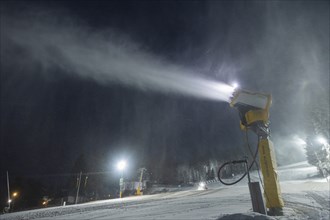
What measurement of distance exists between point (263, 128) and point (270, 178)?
1.34m

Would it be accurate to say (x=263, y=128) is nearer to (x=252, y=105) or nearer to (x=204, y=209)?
(x=252, y=105)

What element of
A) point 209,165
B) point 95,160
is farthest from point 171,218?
point 209,165

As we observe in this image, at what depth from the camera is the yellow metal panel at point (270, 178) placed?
586 centimetres

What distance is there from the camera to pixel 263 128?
249 inches

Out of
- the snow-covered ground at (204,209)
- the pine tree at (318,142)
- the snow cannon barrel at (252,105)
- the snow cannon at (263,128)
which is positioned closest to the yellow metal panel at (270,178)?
the snow cannon at (263,128)

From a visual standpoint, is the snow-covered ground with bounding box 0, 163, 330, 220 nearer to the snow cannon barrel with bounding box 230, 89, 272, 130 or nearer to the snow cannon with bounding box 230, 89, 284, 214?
the snow cannon with bounding box 230, 89, 284, 214

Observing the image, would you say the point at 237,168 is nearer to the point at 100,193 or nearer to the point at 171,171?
the point at 171,171

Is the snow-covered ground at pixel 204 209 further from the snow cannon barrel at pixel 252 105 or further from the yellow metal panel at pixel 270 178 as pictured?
the snow cannon barrel at pixel 252 105

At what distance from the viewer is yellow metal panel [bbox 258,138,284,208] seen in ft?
19.2

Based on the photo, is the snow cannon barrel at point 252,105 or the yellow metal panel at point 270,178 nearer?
the yellow metal panel at point 270,178

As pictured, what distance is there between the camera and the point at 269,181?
5.96 m

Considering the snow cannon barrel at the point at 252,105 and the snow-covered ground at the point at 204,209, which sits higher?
the snow cannon barrel at the point at 252,105

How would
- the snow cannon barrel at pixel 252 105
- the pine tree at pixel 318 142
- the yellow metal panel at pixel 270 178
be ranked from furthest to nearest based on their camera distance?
the pine tree at pixel 318 142, the snow cannon barrel at pixel 252 105, the yellow metal panel at pixel 270 178

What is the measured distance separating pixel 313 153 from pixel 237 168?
1962 inches
